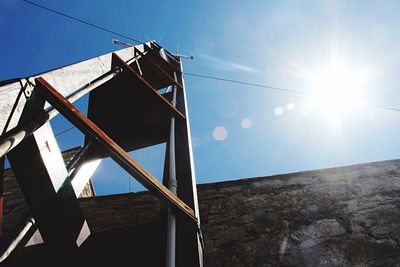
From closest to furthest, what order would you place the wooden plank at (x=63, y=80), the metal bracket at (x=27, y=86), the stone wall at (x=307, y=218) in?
the wooden plank at (x=63, y=80), the metal bracket at (x=27, y=86), the stone wall at (x=307, y=218)

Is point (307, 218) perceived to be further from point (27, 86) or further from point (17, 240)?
point (27, 86)

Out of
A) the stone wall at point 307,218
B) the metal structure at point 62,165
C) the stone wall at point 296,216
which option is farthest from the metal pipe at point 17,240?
the stone wall at point 307,218

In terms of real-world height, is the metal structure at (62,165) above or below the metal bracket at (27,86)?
below

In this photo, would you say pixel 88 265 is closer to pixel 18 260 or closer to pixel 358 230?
pixel 18 260

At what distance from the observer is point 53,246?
138 centimetres

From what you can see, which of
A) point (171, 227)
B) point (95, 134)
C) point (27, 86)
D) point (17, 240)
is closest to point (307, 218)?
point (171, 227)

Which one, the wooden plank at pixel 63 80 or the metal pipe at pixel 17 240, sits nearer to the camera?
the wooden plank at pixel 63 80

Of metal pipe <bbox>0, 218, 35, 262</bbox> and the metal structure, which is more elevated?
the metal structure

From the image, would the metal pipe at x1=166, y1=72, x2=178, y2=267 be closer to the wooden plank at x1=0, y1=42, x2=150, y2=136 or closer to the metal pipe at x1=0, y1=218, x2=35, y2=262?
the wooden plank at x1=0, y1=42, x2=150, y2=136

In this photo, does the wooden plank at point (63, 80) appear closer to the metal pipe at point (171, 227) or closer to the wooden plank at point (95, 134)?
the wooden plank at point (95, 134)

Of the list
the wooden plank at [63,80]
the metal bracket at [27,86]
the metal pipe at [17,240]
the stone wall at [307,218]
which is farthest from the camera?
the stone wall at [307,218]

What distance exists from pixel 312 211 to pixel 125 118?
6.80 ft

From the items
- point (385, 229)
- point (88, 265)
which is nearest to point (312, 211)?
point (385, 229)

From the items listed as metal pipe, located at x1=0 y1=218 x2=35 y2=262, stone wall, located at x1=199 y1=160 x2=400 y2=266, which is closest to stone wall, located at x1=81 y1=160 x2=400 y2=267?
stone wall, located at x1=199 y1=160 x2=400 y2=266
